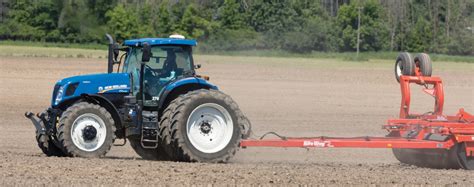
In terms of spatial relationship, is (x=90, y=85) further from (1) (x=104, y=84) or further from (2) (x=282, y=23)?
(2) (x=282, y=23)

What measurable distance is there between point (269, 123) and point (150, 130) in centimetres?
767

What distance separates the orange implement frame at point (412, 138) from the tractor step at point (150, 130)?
3.63 feet

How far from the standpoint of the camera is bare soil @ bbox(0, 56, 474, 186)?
32.6ft

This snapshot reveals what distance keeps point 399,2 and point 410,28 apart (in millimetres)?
2254

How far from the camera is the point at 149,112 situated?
11750 millimetres

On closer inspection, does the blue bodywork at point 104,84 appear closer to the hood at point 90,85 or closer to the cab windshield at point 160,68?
the hood at point 90,85

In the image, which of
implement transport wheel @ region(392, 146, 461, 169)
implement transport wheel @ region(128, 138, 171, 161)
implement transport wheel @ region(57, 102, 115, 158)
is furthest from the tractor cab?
implement transport wheel @ region(392, 146, 461, 169)

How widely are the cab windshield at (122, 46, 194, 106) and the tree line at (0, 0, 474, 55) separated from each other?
28.7 m

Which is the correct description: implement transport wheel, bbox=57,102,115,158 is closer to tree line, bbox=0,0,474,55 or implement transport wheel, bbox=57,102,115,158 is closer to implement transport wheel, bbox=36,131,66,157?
implement transport wheel, bbox=36,131,66,157

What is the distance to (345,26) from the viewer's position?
6038cm

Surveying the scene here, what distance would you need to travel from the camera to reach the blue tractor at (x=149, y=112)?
37.2 ft

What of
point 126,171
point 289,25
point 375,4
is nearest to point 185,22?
point 289,25

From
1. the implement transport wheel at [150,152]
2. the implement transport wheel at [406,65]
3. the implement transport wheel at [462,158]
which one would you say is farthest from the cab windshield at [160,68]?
the implement transport wheel at [462,158]

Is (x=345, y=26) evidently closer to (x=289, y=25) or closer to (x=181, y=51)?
(x=289, y=25)
